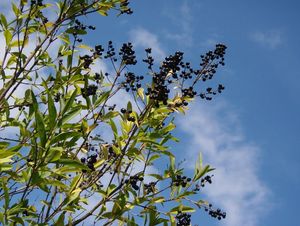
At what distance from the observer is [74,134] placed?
331cm

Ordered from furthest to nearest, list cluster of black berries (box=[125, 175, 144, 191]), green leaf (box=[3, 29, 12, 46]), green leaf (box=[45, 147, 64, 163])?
green leaf (box=[3, 29, 12, 46]) < cluster of black berries (box=[125, 175, 144, 191]) < green leaf (box=[45, 147, 64, 163])

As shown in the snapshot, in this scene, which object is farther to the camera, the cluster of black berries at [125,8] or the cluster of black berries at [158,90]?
the cluster of black berries at [125,8]

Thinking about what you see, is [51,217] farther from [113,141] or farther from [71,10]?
[71,10]

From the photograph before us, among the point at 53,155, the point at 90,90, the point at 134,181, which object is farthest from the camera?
the point at 90,90

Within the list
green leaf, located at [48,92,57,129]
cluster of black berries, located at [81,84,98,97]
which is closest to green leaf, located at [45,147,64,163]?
green leaf, located at [48,92,57,129]

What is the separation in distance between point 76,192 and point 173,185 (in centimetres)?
109

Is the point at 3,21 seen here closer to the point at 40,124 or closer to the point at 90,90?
the point at 90,90

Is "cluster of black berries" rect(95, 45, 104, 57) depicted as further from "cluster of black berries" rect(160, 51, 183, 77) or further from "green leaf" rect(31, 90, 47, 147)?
"green leaf" rect(31, 90, 47, 147)

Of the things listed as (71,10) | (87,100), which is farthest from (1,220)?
(71,10)

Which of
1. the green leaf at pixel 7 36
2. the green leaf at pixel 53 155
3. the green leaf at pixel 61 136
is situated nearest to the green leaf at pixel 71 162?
the green leaf at pixel 53 155

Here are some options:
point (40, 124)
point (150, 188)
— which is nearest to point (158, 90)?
point (150, 188)

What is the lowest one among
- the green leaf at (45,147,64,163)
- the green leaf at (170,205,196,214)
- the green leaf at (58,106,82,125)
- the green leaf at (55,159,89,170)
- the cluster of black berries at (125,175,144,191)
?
the green leaf at (45,147,64,163)

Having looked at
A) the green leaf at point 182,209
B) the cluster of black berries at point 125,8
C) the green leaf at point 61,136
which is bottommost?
the green leaf at point 61,136

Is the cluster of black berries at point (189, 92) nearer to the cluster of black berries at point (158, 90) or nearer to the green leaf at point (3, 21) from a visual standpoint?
the cluster of black berries at point (158, 90)
